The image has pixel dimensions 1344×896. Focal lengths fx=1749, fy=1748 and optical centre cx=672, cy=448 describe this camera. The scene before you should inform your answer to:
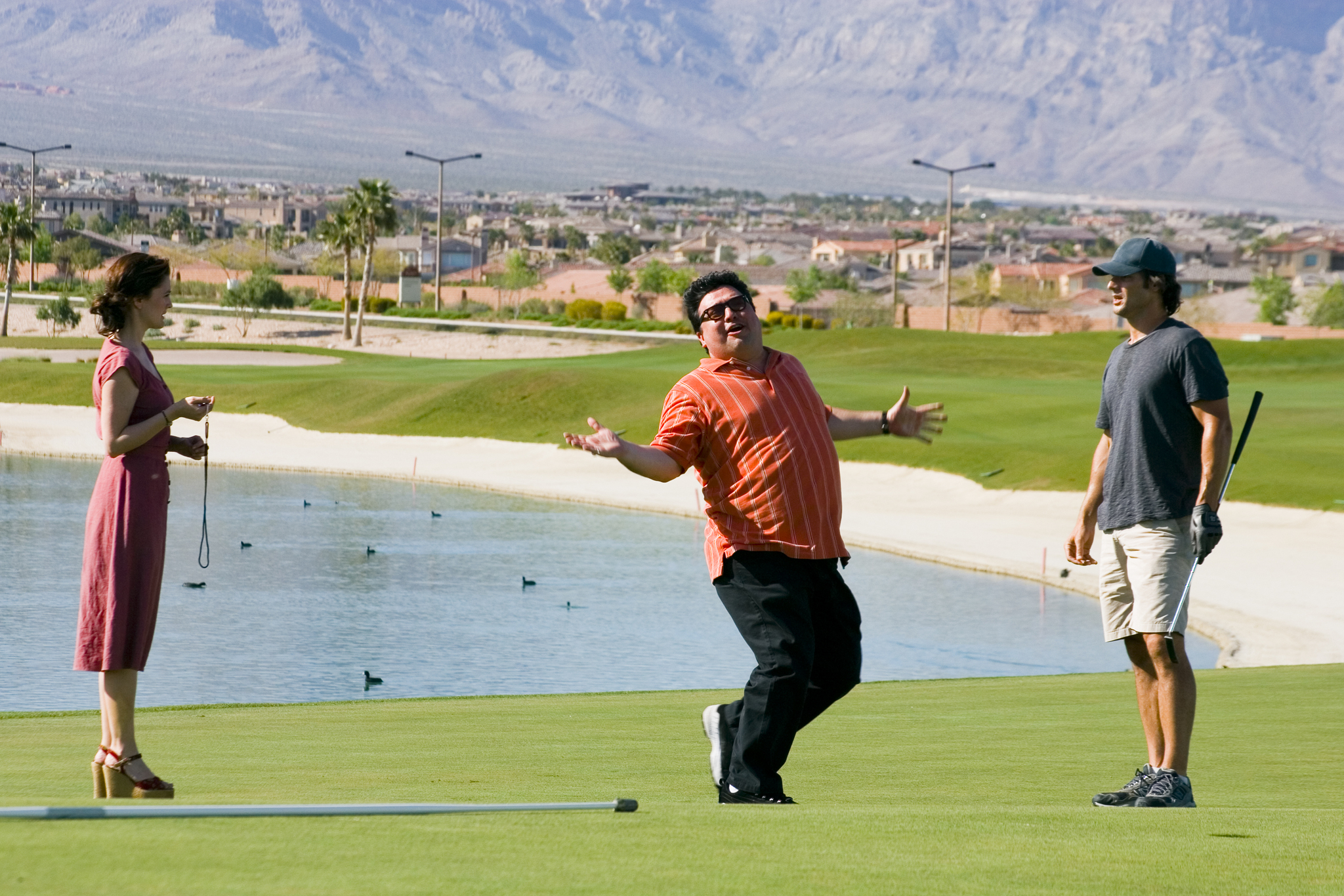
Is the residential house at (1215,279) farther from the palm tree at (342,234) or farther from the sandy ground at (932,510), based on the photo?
the sandy ground at (932,510)

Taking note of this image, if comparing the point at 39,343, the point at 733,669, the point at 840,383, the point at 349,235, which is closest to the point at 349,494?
the point at 840,383

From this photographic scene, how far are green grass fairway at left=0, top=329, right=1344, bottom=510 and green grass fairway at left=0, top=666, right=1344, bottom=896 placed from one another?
71.2 ft

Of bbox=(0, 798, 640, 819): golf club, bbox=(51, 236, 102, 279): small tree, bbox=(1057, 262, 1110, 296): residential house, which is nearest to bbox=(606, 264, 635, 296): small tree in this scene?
bbox=(51, 236, 102, 279): small tree

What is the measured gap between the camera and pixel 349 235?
Answer: 3814 inches

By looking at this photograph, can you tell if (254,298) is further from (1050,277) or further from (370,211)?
(1050,277)

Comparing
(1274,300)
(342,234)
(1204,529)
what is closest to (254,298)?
(342,234)

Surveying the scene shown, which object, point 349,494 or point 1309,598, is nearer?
point 1309,598

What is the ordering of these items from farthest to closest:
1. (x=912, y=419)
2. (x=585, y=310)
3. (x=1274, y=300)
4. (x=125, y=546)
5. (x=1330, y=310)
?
(x=1274, y=300)
(x=1330, y=310)
(x=585, y=310)
(x=912, y=419)
(x=125, y=546)

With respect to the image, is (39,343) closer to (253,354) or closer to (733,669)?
(253,354)

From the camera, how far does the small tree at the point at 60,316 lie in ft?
309

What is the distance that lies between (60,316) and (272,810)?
94.8 m

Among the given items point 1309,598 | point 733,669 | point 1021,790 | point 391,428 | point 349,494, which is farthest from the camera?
point 391,428

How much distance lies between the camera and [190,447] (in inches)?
294

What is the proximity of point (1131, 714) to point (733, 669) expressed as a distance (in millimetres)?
8960
